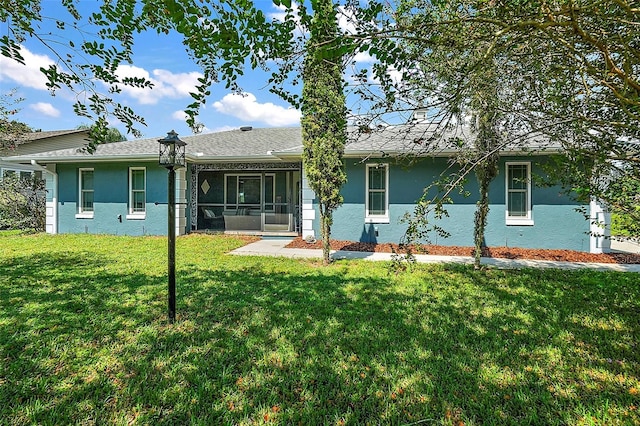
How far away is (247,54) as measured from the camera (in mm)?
2117

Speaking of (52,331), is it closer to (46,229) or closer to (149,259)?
(149,259)

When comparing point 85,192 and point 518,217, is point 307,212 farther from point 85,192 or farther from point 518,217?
point 85,192

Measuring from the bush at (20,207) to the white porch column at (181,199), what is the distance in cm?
613

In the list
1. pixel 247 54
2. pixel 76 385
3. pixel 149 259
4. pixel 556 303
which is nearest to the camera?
pixel 247 54

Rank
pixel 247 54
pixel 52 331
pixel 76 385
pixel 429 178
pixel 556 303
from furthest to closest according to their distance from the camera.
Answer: pixel 429 178
pixel 556 303
pixel 52 331
pixel 76 385
pixel 247 54

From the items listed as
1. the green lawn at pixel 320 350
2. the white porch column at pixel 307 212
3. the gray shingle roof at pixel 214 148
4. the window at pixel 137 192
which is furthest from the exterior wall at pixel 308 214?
the window at pixel 137 192

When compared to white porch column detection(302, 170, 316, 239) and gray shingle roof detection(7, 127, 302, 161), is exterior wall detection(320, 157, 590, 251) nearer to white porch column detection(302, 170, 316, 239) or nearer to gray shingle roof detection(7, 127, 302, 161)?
white porch column detection(302, 170, 316, 239)

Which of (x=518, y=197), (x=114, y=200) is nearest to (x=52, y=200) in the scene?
(x=114, y=200)

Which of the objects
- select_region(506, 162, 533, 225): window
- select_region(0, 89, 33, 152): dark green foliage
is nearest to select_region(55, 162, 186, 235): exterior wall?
select_region(0, 89, 33, 152): dark green foliage

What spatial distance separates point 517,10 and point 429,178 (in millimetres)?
7615

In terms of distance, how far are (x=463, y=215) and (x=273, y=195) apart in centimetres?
718

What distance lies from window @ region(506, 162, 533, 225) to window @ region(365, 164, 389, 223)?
3.47 metres

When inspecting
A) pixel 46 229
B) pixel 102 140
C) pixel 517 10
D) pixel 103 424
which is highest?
pixel 517 10

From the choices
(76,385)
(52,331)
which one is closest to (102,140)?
(76,385)
